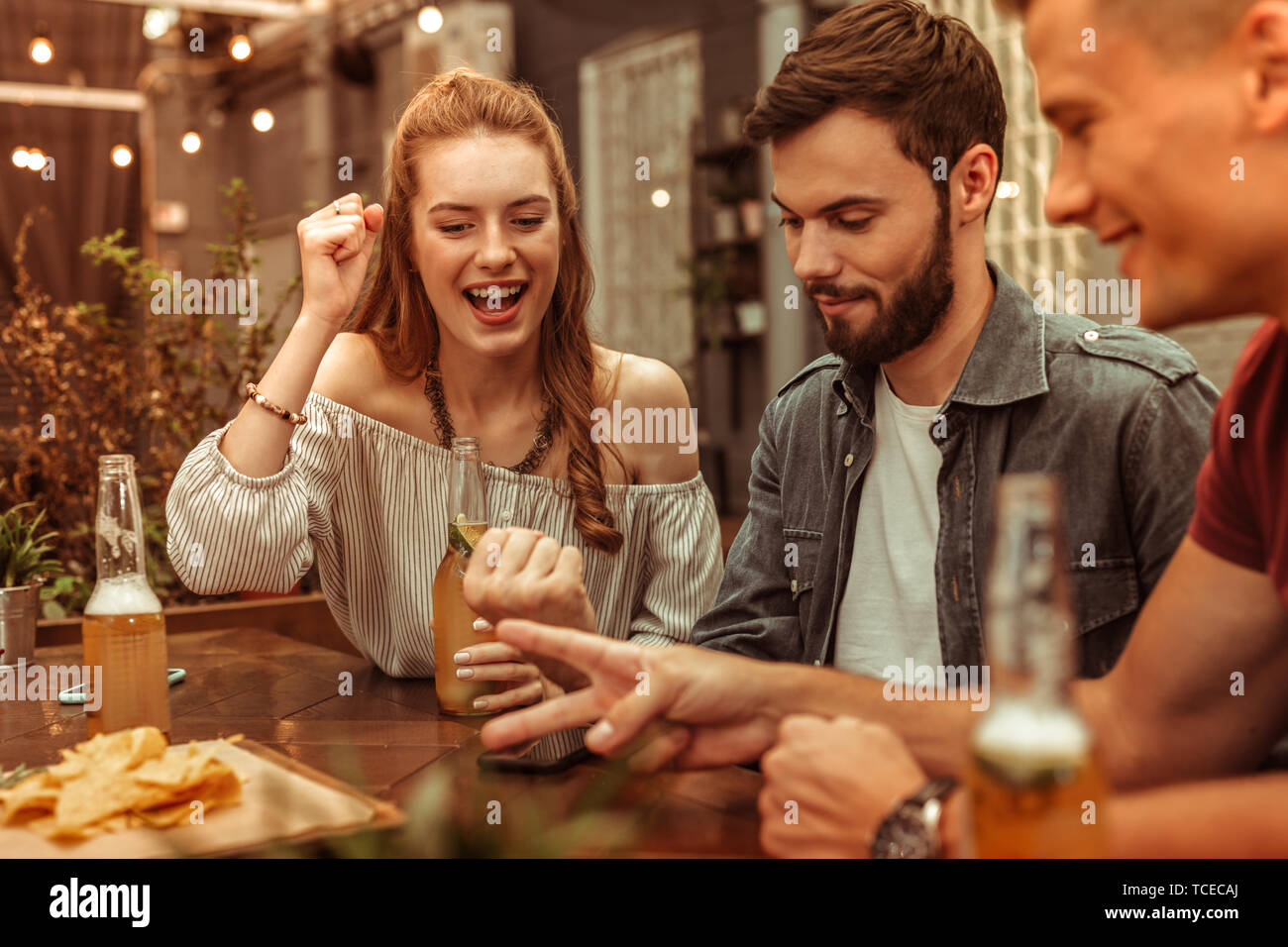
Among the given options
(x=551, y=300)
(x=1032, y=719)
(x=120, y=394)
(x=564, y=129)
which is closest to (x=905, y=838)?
(x=1032, y=719)

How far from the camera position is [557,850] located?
82 cm

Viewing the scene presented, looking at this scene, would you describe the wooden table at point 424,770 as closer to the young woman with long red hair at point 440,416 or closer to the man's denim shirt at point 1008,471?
the young woman with long red hair at point 440,416

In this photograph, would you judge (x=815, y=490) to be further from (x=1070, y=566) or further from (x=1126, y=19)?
(x=1126, y=19)

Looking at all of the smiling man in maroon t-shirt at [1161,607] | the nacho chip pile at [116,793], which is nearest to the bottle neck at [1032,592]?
the smiling man in maroon t-shirt at [1161,607]

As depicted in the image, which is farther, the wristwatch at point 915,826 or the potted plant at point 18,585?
the potted plant at point 18,585

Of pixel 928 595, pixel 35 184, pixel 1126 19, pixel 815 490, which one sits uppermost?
pixel 35 184

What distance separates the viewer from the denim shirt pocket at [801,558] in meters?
1.66

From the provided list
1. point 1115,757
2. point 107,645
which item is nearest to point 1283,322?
point 1115,757

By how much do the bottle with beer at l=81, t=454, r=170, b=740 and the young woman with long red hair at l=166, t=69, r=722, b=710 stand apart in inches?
17.0

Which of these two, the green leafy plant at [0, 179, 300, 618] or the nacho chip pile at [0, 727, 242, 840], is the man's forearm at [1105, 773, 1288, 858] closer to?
the nacho chip pile at [0, 727, 242, 840]

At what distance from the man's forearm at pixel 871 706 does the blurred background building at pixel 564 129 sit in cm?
527

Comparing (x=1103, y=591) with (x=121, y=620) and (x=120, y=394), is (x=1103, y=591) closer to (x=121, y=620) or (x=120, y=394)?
(x=121, y=620)

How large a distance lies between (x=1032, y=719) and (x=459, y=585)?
0.95 meters
